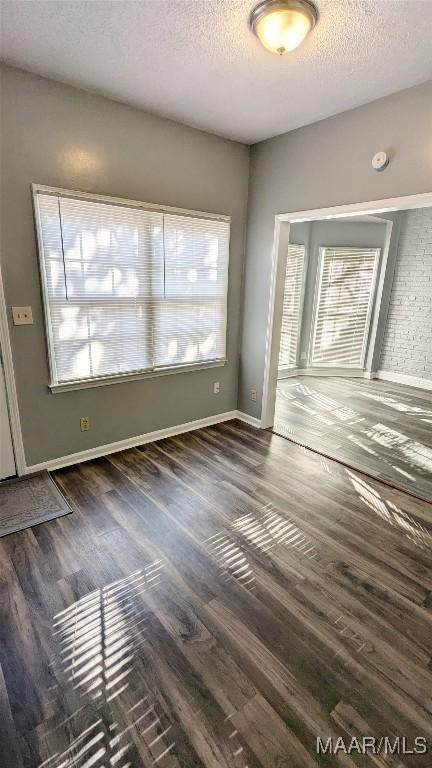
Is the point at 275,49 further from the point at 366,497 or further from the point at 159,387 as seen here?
the point at 366,497

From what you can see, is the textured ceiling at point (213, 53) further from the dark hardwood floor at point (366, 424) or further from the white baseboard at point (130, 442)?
the dark hardwood floor at point (366, 424)

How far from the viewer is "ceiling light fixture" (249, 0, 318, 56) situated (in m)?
1.66

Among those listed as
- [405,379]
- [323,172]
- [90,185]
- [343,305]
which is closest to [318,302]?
[343,305]

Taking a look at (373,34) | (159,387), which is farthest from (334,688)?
(373,34)

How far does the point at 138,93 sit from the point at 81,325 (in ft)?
5.63

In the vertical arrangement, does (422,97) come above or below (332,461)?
above

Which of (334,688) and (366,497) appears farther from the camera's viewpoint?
(366,497)

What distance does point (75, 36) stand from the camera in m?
1.94

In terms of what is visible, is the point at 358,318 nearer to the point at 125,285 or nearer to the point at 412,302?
the point at 412,302

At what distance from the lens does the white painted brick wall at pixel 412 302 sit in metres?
5.56

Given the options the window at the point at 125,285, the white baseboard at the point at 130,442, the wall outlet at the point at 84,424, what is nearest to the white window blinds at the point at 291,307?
the white baseboard at the point at 130,442

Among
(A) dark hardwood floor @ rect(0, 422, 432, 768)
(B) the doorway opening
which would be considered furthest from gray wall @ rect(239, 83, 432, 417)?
(A) dark hardwood floor @ rect(0, 422, 432, 768)

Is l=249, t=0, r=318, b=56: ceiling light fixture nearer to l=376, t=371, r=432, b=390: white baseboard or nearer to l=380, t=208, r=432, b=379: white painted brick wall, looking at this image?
l=380, t=208, r=432, b=379: white painted brick wall

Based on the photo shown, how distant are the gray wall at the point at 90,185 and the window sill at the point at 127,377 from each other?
0.06 meters
